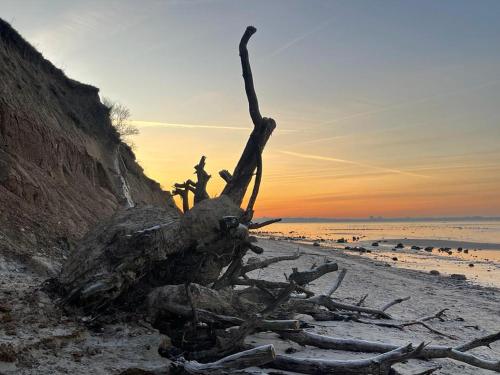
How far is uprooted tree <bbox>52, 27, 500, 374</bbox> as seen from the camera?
4.58 meters

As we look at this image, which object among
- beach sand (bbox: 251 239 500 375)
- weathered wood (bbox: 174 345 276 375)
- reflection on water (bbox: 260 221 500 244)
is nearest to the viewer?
weathered wood (bbox: 174 345 276 375)

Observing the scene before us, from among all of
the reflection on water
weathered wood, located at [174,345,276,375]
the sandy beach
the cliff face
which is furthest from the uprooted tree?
the reflection on water

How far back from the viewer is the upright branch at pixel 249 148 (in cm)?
687

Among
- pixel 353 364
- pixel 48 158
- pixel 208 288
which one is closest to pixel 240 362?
pixel 353 364

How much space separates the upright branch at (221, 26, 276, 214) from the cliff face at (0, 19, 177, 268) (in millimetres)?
4322

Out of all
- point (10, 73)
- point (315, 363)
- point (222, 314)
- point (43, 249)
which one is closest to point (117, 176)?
point (10, 73)

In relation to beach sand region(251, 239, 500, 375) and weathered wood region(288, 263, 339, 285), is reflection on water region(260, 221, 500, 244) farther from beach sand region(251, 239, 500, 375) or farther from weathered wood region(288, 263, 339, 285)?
weathered wood region(288, 263, 339, 285)

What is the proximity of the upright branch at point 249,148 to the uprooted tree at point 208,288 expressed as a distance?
2cm

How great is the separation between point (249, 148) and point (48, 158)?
832 centimetres

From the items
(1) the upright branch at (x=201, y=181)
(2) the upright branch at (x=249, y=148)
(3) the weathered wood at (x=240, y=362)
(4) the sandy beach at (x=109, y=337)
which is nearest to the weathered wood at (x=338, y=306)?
(4) the sandy beach at (x=109, y=337)

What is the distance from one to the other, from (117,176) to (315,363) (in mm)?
16190

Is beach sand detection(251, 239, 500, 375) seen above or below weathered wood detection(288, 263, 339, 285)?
below

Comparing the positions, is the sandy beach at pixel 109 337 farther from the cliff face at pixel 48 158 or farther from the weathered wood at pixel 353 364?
the cliff face at pixel 48 158

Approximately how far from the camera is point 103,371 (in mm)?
4199
